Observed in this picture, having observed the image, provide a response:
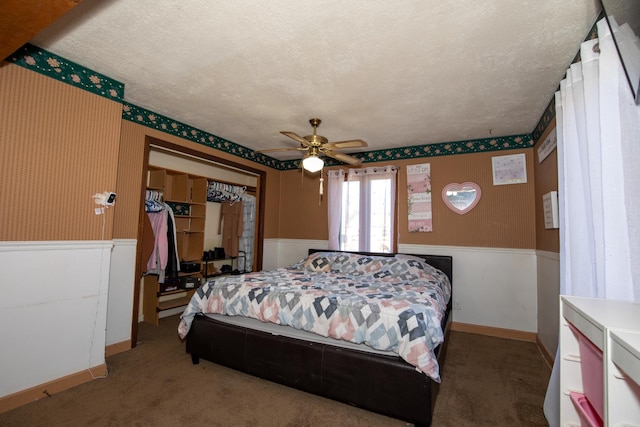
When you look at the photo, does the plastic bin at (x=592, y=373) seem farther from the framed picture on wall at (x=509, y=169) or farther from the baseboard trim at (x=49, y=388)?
the baseboard trim at (x=49, y=388)

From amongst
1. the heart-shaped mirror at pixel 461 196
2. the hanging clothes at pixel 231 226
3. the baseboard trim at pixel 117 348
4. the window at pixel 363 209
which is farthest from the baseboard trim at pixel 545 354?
the hanging clothes at pixel 231 226

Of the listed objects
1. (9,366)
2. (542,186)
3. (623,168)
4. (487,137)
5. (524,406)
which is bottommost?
(524,406)

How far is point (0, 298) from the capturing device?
1.92 m

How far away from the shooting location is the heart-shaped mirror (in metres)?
3.79

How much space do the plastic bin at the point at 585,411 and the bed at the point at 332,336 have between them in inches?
26.4

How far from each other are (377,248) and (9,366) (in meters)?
3.73

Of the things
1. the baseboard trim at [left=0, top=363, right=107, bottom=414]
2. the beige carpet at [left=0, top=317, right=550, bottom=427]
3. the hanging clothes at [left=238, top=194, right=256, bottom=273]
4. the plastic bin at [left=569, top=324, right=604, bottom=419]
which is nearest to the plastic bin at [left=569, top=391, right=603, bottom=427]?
the plastic bin at [left=569, top=324, right=604, bottom=419]

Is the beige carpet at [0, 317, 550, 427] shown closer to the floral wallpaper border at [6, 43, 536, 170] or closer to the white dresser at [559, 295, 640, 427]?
the white dresser at [559, 295, 640, 427]

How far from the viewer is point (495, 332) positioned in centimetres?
359

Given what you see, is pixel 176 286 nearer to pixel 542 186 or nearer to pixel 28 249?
pixel 28 249

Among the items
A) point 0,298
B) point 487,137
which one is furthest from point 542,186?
point 0,298

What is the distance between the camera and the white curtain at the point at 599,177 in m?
1.33

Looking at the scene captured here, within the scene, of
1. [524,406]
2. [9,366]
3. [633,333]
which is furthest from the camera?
[524,406]

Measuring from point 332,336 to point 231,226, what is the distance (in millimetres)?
3340
